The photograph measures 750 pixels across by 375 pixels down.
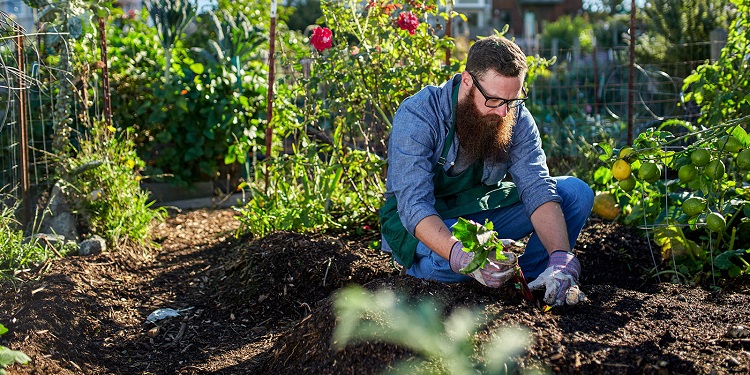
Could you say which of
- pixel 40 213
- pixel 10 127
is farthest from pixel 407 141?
pixel 10 127

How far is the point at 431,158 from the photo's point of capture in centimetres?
280

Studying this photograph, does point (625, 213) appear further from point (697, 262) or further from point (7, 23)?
point (7, 23)

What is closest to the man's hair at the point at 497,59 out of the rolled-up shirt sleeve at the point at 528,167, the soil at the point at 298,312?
the rolled-up shirt sleeve at the point at 528,167

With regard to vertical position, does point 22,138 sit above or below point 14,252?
above

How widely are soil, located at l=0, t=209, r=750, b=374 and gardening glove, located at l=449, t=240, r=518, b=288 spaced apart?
6 cm

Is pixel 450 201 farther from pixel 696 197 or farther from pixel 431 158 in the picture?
pixel 696 197

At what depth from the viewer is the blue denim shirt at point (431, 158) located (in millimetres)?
2627

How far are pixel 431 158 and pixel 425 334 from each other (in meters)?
0.89

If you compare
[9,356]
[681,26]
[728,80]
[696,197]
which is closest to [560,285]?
[696,197]

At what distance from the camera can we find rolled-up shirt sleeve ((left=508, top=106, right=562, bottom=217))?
2.79 m

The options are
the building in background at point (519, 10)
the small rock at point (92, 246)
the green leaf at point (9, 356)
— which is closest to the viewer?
the green leaf at point (9, 356)

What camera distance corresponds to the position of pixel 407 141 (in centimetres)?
271

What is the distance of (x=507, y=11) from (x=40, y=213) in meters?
32.5

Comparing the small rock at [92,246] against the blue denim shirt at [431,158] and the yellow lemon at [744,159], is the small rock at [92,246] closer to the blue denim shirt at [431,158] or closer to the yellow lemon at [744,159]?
the blue denim shirt at [431,158]
